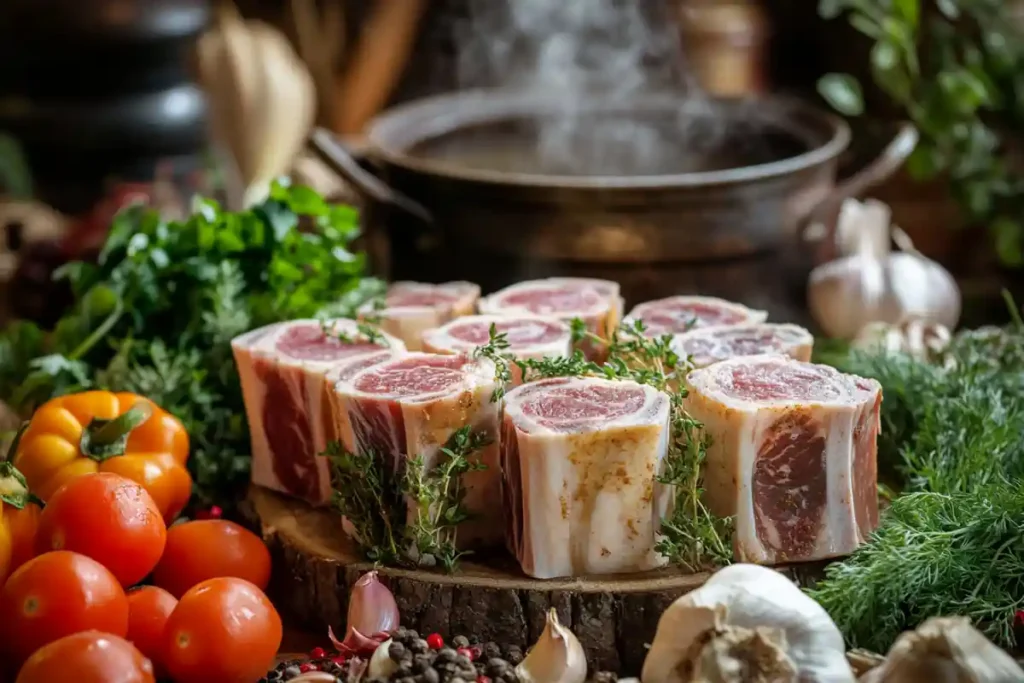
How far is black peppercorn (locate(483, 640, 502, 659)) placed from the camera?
170cm

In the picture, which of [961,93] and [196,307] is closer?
[196,307]

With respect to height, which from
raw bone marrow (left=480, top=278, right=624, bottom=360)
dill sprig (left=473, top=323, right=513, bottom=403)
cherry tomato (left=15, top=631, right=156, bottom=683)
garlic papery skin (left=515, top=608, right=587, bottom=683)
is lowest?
garlic papery skin (left=515, top=608, right=587, bottom=683)

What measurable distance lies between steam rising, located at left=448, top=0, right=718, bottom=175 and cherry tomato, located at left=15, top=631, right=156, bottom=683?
74.5 inches

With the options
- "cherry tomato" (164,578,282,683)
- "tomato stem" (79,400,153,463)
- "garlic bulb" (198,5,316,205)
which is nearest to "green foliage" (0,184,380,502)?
"tomato stem" (79,400,153,463)

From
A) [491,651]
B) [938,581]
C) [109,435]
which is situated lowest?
[491,651]

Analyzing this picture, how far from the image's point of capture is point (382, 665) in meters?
1.62

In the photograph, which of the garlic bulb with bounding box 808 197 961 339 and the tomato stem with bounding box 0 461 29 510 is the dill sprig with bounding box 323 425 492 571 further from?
the garlic bulb with bounding box 808 197 961 339

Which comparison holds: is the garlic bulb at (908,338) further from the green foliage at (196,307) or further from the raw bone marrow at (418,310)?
the green foliage at (196,307)

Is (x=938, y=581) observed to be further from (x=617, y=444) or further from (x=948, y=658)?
(x=617, y=444)

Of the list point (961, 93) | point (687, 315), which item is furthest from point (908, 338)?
point (961, 93)

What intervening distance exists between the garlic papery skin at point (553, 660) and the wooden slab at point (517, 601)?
82 mm

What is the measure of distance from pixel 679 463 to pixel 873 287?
44.3 inches

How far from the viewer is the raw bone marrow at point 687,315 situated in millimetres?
2076

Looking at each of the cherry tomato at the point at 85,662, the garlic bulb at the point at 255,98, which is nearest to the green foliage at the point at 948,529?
the cherry tomato at the point at 85,662
